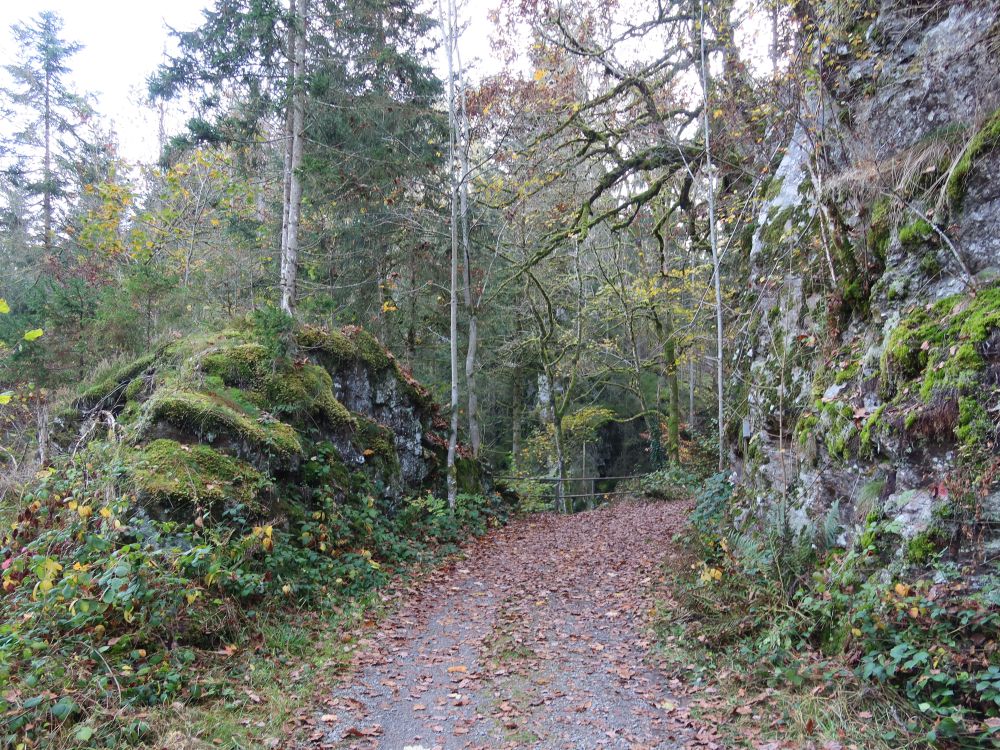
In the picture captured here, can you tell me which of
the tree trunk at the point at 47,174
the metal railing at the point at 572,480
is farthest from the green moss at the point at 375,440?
the tree trunk at the point at 47,174

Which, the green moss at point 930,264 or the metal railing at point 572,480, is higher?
the green moss at point 930,264

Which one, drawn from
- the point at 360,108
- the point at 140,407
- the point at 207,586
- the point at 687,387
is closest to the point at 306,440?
the point at 140,407

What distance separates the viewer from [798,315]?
656 centimetres

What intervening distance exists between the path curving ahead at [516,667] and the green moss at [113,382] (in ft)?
17.6

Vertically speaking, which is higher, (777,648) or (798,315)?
(798,315)

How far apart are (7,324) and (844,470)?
528 inches

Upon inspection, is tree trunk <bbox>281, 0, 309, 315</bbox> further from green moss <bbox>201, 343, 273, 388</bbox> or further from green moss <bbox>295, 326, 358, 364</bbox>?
green moss <bbox>201, 343, 273, 388</bbox>

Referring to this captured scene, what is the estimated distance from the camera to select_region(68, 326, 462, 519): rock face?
582 cm

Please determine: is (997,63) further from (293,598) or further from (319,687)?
(293,598)

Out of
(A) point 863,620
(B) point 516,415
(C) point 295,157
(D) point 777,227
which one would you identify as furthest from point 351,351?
(B) point 516,415

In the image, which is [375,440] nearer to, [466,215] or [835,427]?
[466,215]

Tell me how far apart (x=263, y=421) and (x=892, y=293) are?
279 inches

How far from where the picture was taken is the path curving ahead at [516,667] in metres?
4.04

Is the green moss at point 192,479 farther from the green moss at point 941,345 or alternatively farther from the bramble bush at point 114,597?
the green moss at point 941,345
